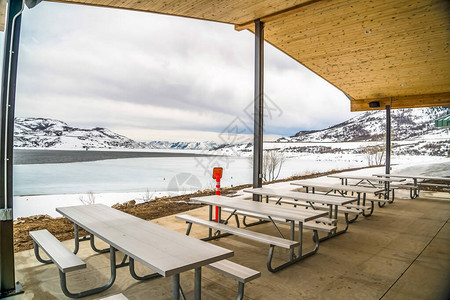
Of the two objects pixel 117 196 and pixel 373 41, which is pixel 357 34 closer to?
pixel 373 41

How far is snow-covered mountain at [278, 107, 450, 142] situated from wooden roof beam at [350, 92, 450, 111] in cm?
38

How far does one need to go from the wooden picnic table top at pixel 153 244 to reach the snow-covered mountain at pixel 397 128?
864 cm

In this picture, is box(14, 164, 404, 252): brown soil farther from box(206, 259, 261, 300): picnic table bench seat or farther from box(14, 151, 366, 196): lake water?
box(206, 259, 261, 300): picnic table bench seat

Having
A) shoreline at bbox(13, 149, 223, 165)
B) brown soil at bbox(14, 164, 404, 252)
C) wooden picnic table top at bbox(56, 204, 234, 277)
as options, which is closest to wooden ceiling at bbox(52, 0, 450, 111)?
wooden picnic table top at bbox(56, 204, 234, 277)

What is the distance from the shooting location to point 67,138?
20.5 m

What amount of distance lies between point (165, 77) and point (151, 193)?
1477 cm

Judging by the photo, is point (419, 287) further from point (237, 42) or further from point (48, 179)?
point (237, 42)

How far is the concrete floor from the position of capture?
89.5 inches

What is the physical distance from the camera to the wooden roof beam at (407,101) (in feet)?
25.8

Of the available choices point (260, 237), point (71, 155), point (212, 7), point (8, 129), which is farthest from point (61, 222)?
point (71, 155)

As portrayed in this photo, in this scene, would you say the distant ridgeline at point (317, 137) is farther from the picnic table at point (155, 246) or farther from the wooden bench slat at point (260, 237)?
the picnic table at point (155, 246)

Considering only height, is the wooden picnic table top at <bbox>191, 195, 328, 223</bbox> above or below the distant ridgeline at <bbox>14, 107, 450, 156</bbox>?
below

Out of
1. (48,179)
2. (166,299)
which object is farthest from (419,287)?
(48,179)

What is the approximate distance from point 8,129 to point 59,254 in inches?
38.9
